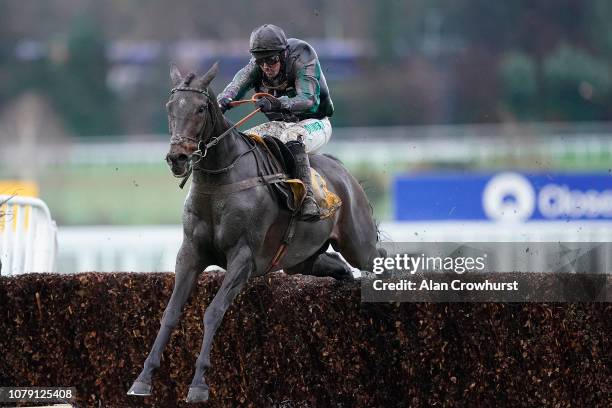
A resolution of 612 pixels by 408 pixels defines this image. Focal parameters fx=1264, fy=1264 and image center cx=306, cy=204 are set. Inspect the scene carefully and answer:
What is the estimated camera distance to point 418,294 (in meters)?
6.89

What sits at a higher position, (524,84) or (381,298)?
(524,84)

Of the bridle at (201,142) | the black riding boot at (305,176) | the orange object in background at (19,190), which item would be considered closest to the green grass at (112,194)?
the orange object in background at (19,190)

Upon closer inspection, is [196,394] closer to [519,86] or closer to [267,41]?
[267,41]

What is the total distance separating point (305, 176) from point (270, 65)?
2.15ft

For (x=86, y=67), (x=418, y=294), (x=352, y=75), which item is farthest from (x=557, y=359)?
(x=86, y=67)

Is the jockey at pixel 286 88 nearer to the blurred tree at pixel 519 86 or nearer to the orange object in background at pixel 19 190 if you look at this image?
the orange object in background at pixel 19 190

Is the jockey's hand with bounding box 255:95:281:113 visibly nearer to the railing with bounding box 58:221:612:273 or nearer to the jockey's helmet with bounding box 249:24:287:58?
the jockey's helmet with bounding box 249:24:287:58

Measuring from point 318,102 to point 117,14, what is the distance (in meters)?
25.4

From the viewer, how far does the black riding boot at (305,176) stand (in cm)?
695

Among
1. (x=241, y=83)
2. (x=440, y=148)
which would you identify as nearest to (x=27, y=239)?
(x=241, y=83)

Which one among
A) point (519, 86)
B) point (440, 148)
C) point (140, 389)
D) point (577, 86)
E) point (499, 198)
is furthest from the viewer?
point (519, 86)

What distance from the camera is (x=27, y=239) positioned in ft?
29.0

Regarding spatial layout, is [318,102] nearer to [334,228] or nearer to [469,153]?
[334,228]

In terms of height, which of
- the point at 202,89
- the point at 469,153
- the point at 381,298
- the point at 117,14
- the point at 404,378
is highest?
the point at 117,14
